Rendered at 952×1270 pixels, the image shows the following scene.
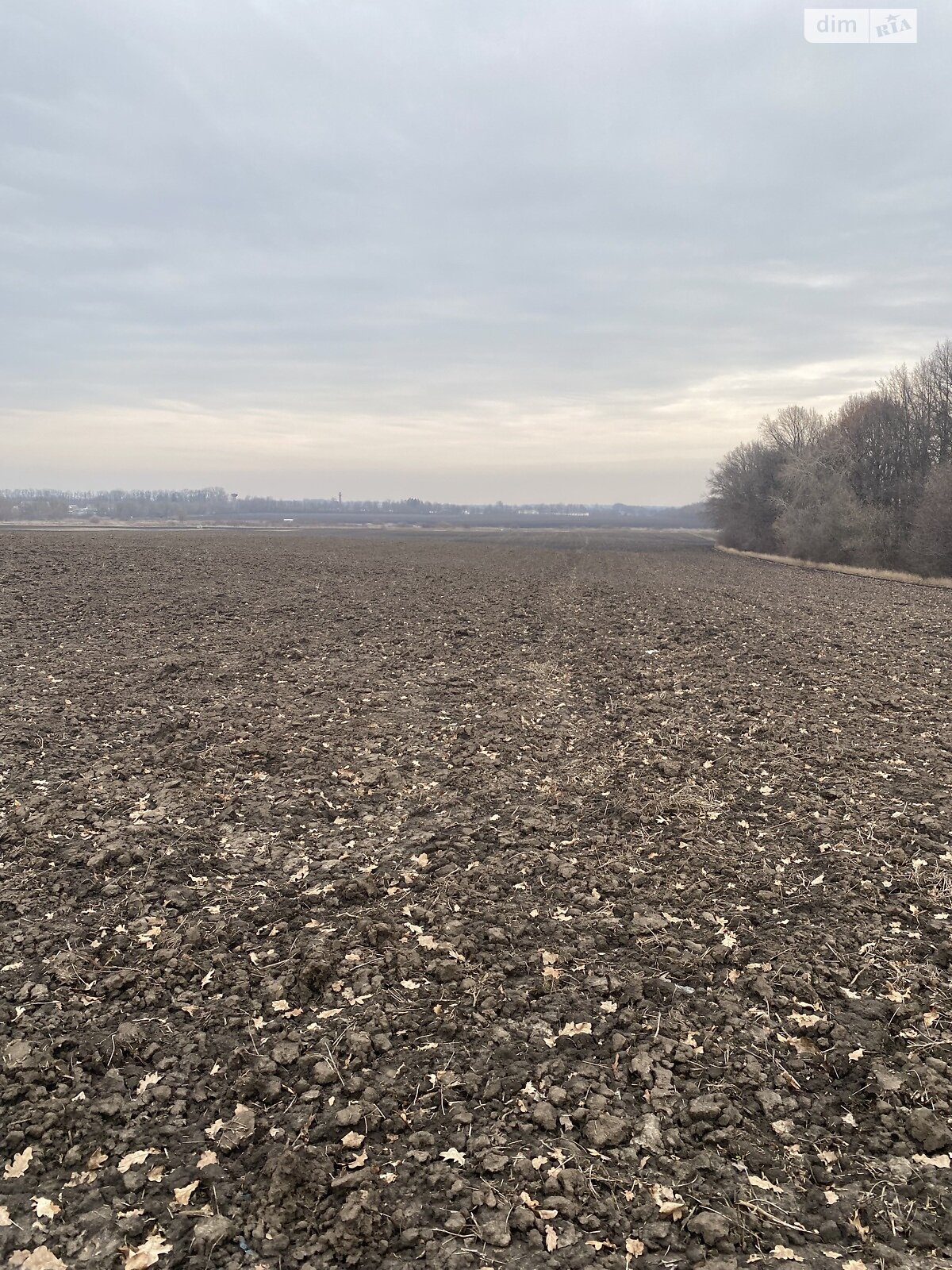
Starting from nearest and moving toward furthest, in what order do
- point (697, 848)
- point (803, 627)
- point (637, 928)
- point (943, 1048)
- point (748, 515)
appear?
point (943, 1048) < point (637, 928) < point (697, 848) < point (803, 627) < point (748, 515)

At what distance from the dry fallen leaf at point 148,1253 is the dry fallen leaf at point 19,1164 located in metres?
0.81

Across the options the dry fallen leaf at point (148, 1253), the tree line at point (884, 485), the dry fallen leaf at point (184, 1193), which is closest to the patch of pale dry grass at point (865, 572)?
the tree line at point (884, 485)

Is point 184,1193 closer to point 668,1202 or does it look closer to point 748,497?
point 668,1202

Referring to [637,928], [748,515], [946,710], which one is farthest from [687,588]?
[748,515]

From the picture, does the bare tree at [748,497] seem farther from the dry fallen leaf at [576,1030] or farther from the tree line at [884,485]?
the dry fallen leaf at [576,1030]

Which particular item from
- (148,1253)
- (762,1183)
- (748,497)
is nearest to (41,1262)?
(148,1253)

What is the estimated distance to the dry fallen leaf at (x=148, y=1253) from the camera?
10.2ft

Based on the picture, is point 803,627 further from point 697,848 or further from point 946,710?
point 697,848

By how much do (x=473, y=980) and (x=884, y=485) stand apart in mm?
56885

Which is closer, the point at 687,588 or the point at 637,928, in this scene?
the point at 637,928

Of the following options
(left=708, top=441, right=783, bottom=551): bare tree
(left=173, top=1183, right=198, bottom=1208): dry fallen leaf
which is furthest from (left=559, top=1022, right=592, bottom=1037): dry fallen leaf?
(left=708, top=441, right=783, bottom=551): bare tree

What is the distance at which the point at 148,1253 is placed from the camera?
3143mm

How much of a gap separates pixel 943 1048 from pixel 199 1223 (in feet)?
13.5

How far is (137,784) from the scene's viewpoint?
26.9 feet
